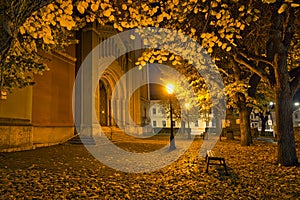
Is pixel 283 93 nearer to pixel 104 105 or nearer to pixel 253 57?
pixel 253 57

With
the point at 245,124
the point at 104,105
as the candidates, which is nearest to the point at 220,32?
the point at 245,124

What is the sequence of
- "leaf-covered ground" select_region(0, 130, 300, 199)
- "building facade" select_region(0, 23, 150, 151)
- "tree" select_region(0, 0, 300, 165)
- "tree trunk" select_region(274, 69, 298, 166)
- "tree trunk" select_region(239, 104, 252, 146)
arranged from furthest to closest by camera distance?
"tree trunk" select_region(239, 104, 252, 146)
"building facade" select_region(0, 23, 150, 151)
"tree trunk" select_region(274, 69, 298, 166)
"tree" select_region(0, 0, 300, 165)
"leaf-covered ground" select_region(0, 130, 300, 199)

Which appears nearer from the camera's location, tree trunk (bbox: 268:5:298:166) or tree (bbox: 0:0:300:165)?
tree (bbox: 0:0:300:165)

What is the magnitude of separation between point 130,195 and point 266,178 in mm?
4200

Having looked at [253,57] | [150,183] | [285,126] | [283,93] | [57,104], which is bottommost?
[150,183]

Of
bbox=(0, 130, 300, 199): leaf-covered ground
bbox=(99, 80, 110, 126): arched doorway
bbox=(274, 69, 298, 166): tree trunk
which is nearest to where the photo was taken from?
bbox=(0, 130, 300, 199): leaf-covered ground

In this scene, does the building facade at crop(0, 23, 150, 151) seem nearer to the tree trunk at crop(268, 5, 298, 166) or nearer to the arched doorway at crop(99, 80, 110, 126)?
the arched doorway at crop(99, 80, 110, 126)

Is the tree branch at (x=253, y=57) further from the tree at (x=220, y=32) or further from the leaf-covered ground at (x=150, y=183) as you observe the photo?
the leaf-covered ground at (x=150, y=183)

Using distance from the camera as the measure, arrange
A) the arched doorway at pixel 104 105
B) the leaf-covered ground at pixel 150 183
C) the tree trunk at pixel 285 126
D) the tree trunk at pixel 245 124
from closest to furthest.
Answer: the leaf-covered ground at pixel 150 183 < the tree trunk at pixel 285 126 < the tree trunk at pixel 245 124 < the arched doorway at pixel 104 105

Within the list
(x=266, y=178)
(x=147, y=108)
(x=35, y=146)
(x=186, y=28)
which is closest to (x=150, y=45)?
(x=186, y=28)

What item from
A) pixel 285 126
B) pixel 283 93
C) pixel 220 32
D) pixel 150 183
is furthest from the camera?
pixel 283 93

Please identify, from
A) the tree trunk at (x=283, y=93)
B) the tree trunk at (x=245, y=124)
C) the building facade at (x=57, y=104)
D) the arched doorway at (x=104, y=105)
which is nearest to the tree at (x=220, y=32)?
the tree trunk at (x=283, y=93)

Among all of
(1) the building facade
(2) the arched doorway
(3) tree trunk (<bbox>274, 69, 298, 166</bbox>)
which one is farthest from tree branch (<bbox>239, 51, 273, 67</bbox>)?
(2) the arched doorway

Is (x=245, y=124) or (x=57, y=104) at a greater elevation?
(x=57, y=104)
